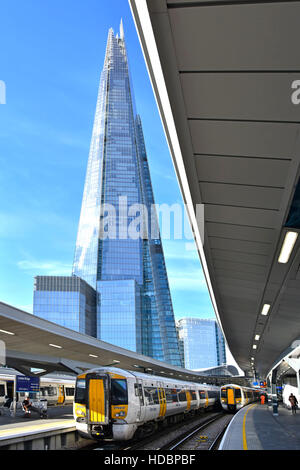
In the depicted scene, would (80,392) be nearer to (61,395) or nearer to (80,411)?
(80,411)

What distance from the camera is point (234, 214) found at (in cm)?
840

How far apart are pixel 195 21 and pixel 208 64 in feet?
2.06

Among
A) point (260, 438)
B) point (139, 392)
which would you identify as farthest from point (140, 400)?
point (260, 438)

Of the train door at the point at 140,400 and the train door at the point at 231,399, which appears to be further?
the train door at the point at 231,399

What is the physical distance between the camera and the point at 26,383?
23.7 m

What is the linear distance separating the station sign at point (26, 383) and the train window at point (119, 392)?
382 inches

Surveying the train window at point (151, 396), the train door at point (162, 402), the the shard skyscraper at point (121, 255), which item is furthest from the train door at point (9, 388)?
the the shard skyscraper at point (121, 255)

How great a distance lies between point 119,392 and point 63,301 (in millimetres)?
108745

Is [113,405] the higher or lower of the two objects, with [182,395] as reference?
higher

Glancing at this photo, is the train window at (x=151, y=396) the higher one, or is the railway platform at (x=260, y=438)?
the train window at (x=151, y=396)

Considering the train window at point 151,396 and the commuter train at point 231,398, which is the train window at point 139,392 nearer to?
the train window at point 151,396

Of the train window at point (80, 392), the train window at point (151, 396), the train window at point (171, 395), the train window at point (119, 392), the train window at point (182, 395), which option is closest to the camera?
the train window at point (119, 392)

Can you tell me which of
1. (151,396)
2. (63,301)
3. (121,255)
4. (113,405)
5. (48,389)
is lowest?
(48,389)

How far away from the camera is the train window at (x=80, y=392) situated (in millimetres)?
15947
